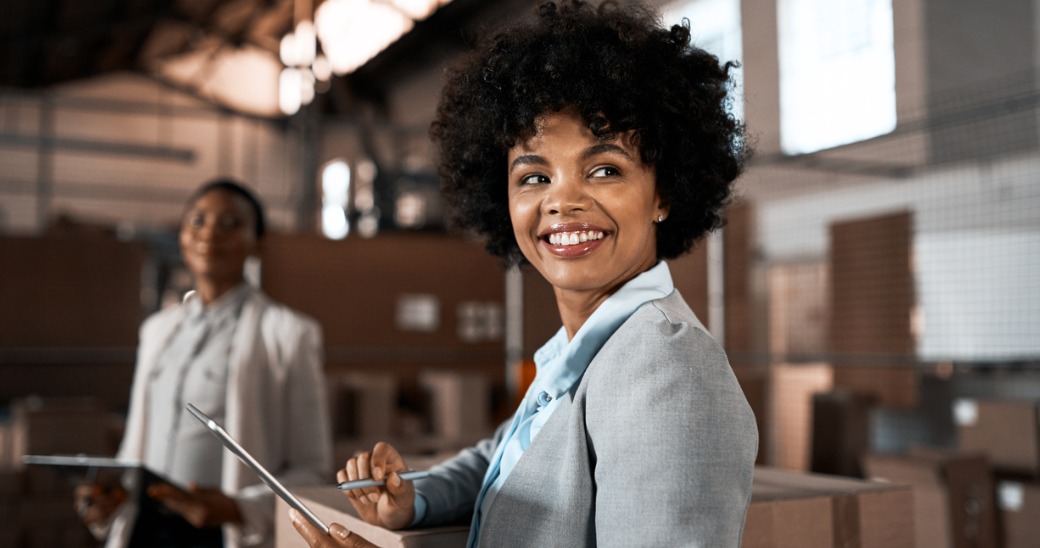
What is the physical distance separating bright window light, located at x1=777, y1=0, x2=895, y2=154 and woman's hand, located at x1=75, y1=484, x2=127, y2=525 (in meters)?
5.20

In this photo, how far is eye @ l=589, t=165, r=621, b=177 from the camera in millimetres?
1078

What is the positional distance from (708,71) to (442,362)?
3913mm

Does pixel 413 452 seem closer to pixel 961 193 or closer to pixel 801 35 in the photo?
pixel 961 193

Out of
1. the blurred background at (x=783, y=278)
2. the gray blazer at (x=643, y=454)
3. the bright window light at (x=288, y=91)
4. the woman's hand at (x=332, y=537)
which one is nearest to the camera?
the gray blazer at (x=643, y=454)

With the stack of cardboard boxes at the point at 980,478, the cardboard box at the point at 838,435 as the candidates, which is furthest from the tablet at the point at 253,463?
the cardboard box at the point at 838,435

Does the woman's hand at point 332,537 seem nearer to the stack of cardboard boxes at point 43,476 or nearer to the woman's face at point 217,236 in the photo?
the woman's face at point 217,236

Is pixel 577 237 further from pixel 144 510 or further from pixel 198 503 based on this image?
pixel 144 510

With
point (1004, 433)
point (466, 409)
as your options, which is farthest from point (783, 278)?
point (466, 409)

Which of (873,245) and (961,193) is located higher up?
(961,193)

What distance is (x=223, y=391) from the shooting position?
85.3 inches

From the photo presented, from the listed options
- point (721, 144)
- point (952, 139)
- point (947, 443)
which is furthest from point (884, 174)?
point (721, 144)

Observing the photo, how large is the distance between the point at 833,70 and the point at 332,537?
6492mm

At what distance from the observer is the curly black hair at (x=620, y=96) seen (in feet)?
3.59

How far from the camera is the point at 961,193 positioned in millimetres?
4020
